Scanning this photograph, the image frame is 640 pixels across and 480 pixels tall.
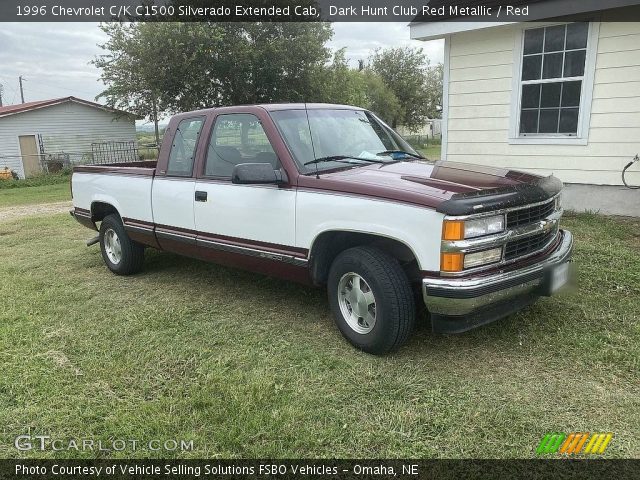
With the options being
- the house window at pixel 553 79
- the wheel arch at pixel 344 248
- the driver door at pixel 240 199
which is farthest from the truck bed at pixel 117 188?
the house window at pixel 553 79

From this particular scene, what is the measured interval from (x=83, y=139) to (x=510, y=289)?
28985 millimetres

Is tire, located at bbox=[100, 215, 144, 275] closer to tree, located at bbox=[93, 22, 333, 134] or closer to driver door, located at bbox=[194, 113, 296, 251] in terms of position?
driver door, located at bbox=[194, 113, 296, 251]

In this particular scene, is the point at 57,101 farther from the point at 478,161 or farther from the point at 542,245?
the point at 542,245

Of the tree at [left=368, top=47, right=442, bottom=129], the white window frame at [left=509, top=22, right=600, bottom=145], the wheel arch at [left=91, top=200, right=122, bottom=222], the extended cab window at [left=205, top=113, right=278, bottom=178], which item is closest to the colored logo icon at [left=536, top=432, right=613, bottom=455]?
the extended cab window at [left=205, top=113, right=278, bottom=178]

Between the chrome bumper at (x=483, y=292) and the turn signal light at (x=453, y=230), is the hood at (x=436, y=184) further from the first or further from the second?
the chrome bumper at (x=483, y=292)

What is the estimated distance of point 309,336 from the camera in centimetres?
407

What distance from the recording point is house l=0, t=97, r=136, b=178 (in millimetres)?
24875

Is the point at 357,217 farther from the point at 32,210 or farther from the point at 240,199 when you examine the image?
the point at 32,210

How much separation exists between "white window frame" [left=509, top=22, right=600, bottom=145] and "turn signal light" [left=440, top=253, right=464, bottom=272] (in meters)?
5.57

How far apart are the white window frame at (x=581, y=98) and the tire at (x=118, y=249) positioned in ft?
19.9

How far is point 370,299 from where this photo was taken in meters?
3.62

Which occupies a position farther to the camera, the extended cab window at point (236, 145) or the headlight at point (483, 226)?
the extended cab window at point (236, 145)

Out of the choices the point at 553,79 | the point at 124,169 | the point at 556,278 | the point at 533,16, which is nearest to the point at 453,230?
the point at 556,278

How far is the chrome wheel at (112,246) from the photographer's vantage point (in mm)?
6018
